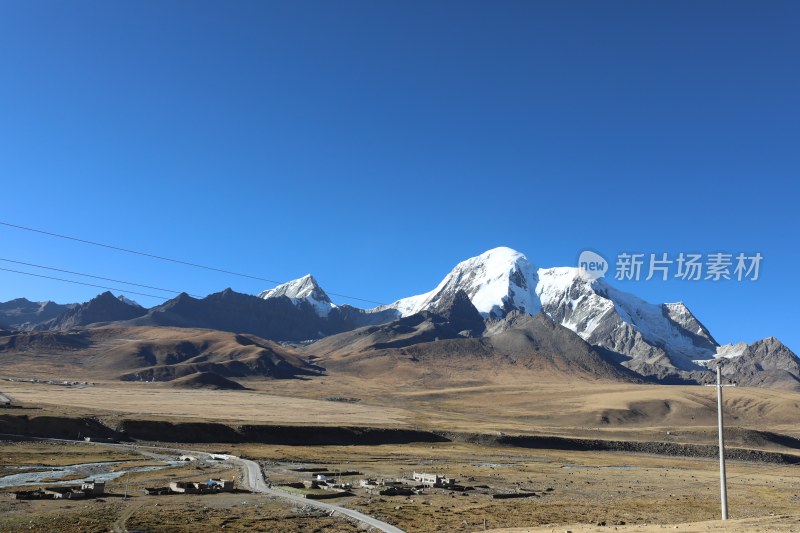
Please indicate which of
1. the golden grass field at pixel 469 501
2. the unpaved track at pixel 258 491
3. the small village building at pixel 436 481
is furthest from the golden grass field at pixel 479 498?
the small village building at pixel 436 481

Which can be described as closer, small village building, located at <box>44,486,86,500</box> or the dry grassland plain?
the dry grassland plain

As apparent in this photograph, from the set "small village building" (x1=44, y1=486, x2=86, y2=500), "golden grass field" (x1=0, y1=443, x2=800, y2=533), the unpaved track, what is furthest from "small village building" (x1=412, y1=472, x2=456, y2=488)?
"small village building" (x1=44, y1=486, x2=86, y2=500)

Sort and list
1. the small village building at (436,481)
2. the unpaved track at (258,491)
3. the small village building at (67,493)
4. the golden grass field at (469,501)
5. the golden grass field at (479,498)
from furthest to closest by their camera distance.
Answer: the small village building at (436,481), the small village building at (67,493), the unpaved track at (258,491), the golden grass field at (479,498), the golden grass field at (469,501)

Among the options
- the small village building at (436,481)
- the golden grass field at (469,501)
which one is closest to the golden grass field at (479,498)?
the golden grass field at (469,501)

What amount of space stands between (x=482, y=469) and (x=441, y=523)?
52396 millimetres

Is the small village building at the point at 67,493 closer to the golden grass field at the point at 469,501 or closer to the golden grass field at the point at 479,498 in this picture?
the golden grass field at the point at 469,501

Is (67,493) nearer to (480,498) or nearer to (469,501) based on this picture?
(469,501)

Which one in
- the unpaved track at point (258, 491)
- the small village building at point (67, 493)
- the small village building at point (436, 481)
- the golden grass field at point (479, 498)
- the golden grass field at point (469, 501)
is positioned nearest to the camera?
the golden grass field at point (469, 501)

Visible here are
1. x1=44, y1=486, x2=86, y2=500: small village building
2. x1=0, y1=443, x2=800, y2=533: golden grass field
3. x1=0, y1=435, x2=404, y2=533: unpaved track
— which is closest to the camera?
x1=0, y1=443, x2=800, y2=533: golden grass field

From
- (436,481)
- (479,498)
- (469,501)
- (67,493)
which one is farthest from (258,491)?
(479,498)

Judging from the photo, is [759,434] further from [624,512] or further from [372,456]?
[624,512]

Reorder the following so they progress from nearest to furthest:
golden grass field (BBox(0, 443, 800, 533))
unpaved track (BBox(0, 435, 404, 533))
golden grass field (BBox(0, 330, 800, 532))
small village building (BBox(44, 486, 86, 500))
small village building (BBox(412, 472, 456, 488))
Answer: golden grass field (BBox(0, 443, 800, 533)), golden grass field (BBox(0, 330, 800, 532)), unpaved track (BBox(0, 435, 404, 533)), small village building (BBox(44, 486, 86, 500)), small village building (BBox(412, 472, 456, 488))

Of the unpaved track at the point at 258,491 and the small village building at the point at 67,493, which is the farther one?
the small village building at the point at 67,493

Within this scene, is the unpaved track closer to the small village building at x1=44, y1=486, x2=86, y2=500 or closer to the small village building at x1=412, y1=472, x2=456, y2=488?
the small village building at x1=44, y1=486, x2=86, y2=500
